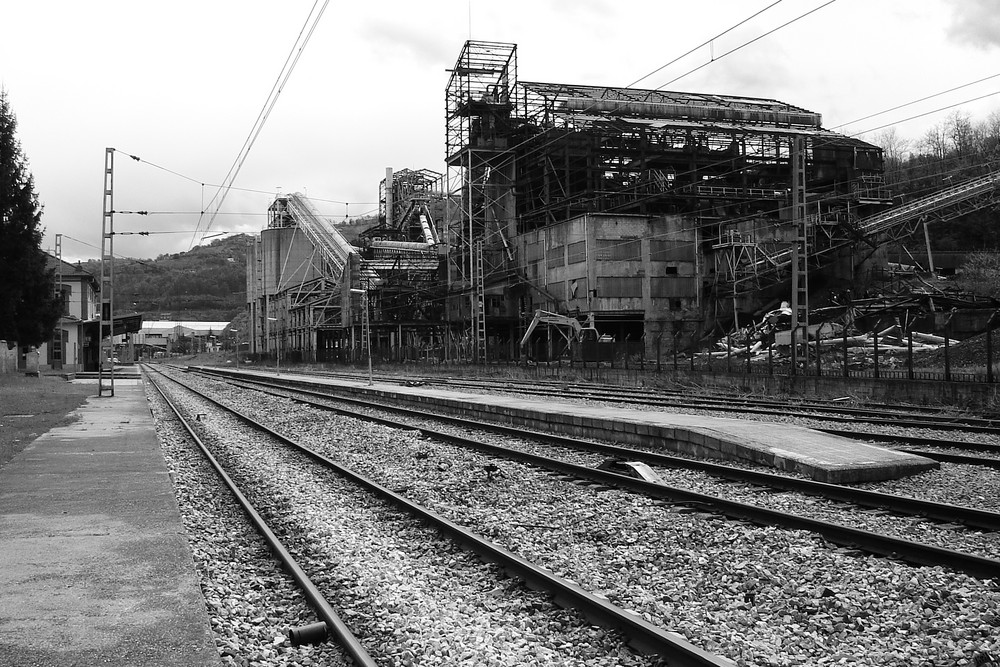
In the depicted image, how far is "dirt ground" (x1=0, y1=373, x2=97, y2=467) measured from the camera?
17234 mm

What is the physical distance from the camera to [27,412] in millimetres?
24172

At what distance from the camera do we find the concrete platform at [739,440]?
39.0 ft

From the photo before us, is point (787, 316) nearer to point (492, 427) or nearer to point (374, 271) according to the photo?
point (492, 427)

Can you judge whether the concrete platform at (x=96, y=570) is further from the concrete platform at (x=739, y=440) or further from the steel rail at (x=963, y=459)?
the steel rail at (x=963, y=459)

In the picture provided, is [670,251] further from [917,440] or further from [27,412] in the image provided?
[917,440]

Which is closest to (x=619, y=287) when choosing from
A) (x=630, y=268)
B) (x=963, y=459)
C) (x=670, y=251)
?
(x=630, y=268)

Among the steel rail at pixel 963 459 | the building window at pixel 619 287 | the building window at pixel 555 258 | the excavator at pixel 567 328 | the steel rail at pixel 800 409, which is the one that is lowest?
the steel rail at pixel 963 459

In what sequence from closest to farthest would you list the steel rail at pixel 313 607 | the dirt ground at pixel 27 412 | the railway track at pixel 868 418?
the steel rail at pixel 313 607 < the railway track at pixel 868 418 < the dirt ground at pixel 27 412

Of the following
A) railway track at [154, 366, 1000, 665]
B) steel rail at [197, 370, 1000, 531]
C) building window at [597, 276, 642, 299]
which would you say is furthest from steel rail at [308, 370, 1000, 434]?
building window at [597, 276, 642, 299]

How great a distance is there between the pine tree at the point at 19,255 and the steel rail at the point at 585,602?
38.9 m

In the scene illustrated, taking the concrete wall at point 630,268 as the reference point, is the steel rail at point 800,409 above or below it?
below

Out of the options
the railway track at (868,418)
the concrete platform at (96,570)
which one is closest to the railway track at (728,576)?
the concrete platform at (96,570)

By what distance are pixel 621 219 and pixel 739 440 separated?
42.9m

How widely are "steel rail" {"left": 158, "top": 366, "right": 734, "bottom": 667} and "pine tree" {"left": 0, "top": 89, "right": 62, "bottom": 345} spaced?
38.9m
